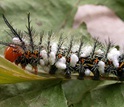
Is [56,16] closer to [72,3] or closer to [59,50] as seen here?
[72,3]

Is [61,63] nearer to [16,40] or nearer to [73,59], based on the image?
[73,59]

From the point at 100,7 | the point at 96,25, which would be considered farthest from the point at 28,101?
the point at 100,7

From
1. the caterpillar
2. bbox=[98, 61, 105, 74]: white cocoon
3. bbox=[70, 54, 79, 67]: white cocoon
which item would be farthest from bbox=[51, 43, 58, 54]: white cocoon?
bbox=[98, 61, 105, 74]: white cocoon

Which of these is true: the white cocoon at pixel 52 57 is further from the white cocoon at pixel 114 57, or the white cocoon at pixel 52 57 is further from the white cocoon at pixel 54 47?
the white cocoon at pixel 114 57

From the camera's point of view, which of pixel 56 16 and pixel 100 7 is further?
pixel 100 7

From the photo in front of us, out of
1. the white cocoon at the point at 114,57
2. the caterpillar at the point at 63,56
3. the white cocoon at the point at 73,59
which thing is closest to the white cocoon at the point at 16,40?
the caterpillar at the point at 63,56

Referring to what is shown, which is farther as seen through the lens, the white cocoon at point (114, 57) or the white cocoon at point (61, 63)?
the white cocoon at point (114, 57)

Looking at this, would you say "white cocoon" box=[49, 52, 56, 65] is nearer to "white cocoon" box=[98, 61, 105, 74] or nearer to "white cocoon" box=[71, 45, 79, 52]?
"white cocoon" box=[71, 45, 79, 52]

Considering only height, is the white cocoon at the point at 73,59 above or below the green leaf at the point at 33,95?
above
